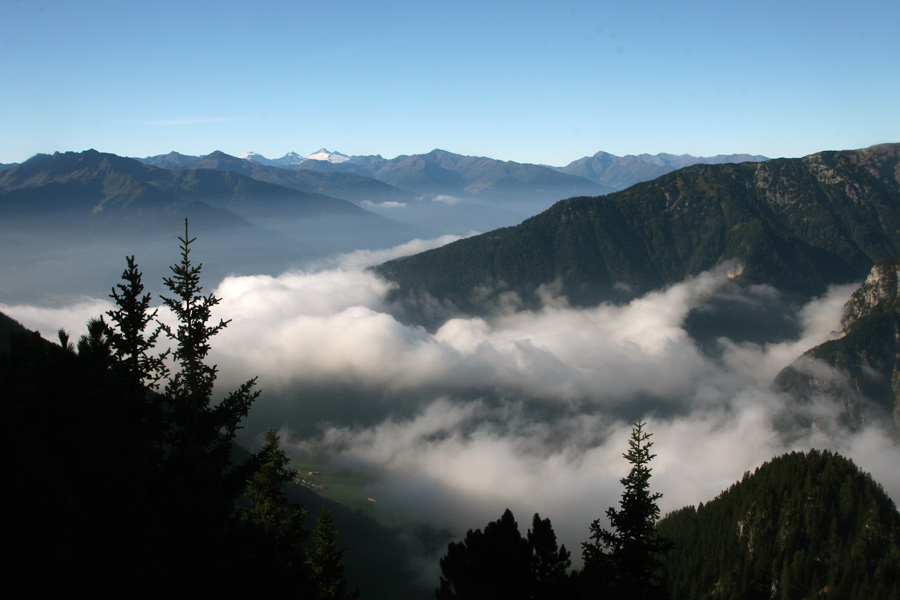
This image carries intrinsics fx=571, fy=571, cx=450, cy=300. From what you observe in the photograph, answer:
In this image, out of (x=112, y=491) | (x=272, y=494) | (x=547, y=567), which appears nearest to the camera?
(x=112, y=491)

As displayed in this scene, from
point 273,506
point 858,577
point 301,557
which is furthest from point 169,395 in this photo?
point 858,577

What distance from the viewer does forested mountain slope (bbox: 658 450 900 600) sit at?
332 feet

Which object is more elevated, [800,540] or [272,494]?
[272,494]

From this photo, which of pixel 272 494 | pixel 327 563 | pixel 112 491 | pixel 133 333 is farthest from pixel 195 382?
pixel 327 563

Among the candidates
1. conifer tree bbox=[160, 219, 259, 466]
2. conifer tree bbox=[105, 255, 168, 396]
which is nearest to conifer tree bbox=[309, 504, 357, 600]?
conifer tree bbox=[160, 219, 259, 466]

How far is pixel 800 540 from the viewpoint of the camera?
111062 mm

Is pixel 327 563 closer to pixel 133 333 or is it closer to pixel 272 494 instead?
pixel 272 494

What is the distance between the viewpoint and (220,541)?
39.4ft

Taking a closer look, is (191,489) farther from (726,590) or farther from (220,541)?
(726,590)

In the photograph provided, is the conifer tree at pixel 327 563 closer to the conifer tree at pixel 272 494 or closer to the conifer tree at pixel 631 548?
the conifer tree at pixel 272 494

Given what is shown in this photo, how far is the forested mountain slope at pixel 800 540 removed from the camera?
101125 millimetres

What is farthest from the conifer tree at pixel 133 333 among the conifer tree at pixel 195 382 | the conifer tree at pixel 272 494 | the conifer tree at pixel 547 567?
the conifer tree at pixel 547 567

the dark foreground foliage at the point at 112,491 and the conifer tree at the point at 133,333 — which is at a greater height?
the conifer tree at the point at 133,333

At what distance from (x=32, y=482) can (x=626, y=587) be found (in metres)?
19.2
